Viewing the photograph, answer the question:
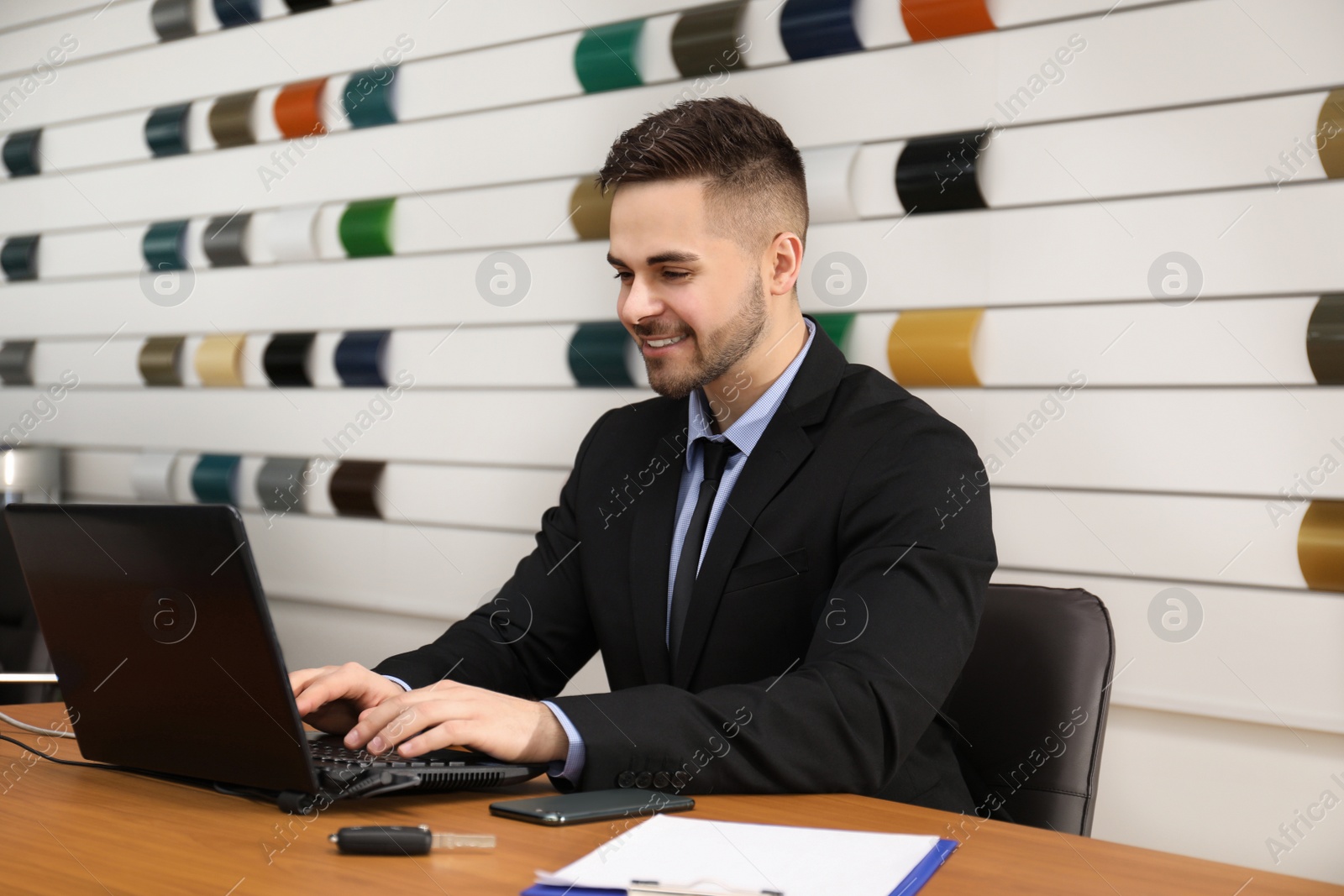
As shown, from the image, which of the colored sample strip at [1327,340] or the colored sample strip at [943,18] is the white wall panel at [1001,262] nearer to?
the colored sample strip at [1327,340]

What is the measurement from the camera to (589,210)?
2.65 metres

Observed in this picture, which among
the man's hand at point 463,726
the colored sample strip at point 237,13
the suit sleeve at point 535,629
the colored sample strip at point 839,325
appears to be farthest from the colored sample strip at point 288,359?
the man's hand at point 463,726

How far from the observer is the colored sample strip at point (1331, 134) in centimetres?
179

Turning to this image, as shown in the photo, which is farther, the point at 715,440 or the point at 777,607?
the point at 715,440

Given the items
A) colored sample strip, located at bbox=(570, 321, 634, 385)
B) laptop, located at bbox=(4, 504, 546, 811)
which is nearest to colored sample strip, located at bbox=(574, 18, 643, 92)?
colored sample strip, located at bbox=(570, 321, 634, 385)

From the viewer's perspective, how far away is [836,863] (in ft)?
3.15

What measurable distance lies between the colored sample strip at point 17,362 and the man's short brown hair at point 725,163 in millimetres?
3006

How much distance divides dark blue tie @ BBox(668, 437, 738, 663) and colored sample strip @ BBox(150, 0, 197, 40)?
8.86 feet

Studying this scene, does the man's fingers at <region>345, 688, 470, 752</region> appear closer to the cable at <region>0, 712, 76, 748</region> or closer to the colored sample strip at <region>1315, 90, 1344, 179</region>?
the cable at <region>0, 712, 76, 748</region>

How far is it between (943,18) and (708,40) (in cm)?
52

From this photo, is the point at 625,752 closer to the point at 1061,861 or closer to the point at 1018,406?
the point at 1061,861

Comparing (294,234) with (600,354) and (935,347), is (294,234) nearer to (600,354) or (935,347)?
(600,354)

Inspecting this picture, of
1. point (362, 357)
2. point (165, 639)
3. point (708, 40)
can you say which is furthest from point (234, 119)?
point (165, 639)

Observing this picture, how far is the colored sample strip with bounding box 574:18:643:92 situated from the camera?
2574 mm
